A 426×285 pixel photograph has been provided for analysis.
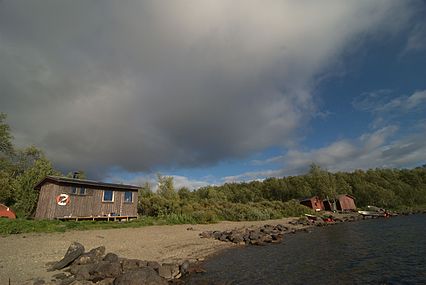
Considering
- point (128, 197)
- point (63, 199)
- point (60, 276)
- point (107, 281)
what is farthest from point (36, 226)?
point (107, 281)

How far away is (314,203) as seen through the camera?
68.3 metres

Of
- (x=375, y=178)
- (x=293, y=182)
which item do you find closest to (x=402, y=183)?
(x=375, y=178)

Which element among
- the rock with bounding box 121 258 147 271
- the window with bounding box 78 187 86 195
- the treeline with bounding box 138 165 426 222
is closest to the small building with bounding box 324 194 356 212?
the treeline with bounding box 138 165 426 222

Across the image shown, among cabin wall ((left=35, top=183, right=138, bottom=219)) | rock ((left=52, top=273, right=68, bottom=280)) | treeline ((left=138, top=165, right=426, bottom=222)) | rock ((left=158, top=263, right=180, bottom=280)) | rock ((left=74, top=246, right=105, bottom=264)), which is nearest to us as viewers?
rock ((left=52, top=273, right=68, bottom=280))

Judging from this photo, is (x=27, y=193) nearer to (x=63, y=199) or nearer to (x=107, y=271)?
(x=63, y=199)

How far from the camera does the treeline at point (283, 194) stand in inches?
1666

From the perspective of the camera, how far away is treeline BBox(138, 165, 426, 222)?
4231 centimetres

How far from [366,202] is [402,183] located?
16273mm

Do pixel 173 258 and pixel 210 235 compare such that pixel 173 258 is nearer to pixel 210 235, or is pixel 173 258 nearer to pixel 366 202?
pixel 210 235

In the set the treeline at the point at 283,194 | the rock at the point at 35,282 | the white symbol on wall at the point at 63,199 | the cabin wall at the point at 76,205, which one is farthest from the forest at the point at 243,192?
the rock at the point at 35,282

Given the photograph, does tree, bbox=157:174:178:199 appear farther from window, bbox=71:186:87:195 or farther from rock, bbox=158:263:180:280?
rock, bbox=158:263:180:280

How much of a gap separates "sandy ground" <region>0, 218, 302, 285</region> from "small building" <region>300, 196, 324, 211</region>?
52.7 metres

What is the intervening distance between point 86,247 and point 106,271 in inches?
249

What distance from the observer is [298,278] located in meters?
11.7
